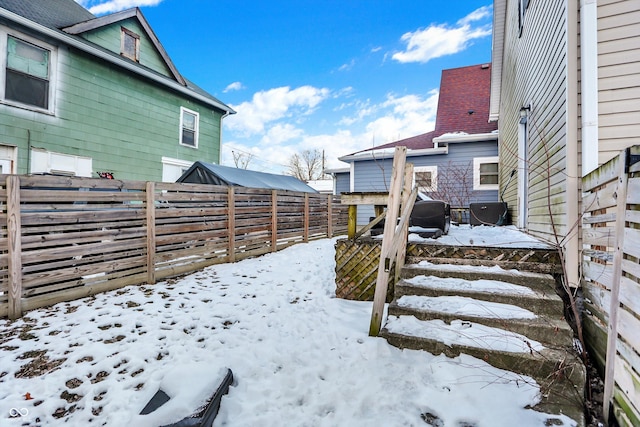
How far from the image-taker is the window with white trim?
6.36 m

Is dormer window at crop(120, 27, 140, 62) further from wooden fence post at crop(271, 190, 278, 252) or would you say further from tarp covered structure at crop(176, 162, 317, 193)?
wooden fence post at crop(271, 190, 278, 252)

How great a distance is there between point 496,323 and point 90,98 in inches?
382

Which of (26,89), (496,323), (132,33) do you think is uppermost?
(132,33)

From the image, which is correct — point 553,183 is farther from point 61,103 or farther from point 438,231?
point 61,103

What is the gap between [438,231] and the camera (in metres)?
4.24

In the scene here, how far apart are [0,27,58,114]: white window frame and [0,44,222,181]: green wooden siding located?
9 centimetres

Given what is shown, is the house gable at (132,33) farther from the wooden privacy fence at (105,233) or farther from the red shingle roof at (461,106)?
the red shingle roof at (461,106)

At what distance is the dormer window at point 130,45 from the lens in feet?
28.4

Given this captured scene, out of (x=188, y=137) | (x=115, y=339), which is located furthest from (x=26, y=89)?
(x=115, y=339)

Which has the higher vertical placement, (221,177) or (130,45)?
(130,45)

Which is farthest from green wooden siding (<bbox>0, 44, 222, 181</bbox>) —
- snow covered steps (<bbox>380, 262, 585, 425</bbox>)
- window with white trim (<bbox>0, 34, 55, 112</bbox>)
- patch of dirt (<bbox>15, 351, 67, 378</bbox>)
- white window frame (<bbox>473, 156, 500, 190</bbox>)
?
white window frame (<bbox>473, 156, 500, 190</bbox>)

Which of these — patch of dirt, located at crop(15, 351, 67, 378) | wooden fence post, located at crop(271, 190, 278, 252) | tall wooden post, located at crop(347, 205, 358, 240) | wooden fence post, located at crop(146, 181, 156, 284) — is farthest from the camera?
wooden fence post, located at crop(271, 190, 278, 252)

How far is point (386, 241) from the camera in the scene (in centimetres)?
278

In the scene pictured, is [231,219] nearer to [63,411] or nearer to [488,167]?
[63,411]
